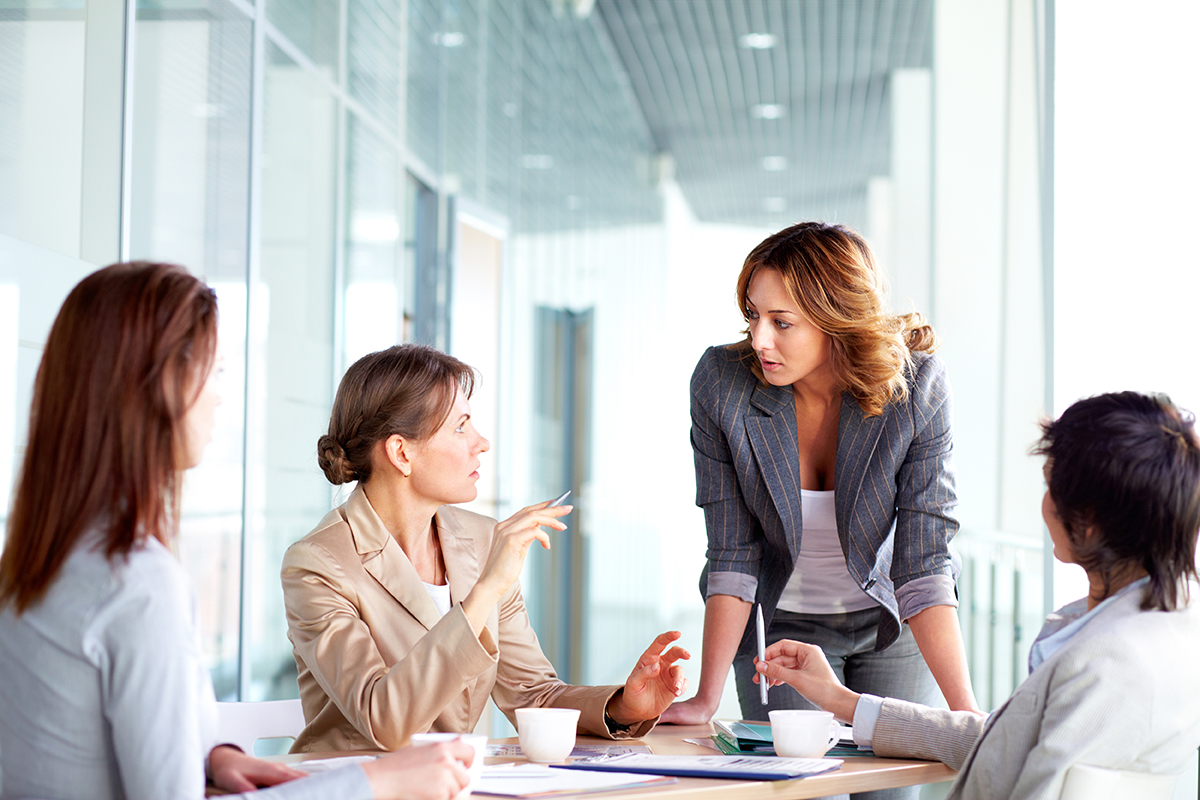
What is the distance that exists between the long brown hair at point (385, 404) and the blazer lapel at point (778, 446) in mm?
498

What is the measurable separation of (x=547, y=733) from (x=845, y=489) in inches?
28.8

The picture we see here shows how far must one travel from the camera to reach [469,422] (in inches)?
72.7

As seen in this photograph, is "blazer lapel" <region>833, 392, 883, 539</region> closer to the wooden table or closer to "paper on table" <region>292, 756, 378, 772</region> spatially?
the wooden table

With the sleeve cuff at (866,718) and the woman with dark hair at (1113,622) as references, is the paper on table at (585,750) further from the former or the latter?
the woman with dark hair at (1113,622)

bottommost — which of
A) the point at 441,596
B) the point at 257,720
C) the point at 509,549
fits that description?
the point at 257,720

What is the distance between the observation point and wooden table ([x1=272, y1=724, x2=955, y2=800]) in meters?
1.19

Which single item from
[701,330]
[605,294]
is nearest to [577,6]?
[605,294]

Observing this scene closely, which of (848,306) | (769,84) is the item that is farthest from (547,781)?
(769,84)

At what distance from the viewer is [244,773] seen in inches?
46.3

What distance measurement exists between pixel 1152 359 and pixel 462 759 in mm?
1743

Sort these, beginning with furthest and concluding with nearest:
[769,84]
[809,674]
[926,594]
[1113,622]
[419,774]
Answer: [769,84], [926,594], [809,674], [1113,622], [419,774]

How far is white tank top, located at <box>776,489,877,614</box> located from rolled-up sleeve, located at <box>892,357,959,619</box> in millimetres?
108

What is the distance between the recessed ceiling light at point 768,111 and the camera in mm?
8444

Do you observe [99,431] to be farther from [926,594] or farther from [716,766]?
[926,594]
